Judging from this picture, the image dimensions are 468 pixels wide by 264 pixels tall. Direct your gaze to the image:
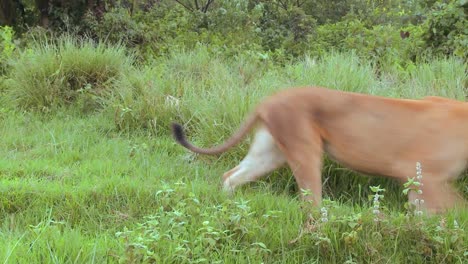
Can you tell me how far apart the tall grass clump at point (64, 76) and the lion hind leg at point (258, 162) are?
332 cm

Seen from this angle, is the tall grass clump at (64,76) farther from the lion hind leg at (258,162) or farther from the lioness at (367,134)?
the lioness at (367,134)

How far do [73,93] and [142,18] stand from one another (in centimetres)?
690

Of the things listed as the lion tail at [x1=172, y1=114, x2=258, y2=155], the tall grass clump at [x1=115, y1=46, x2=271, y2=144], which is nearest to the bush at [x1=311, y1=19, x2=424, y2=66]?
the tall grass clump at [x1=115, y1=46, x2=271, y2=144]

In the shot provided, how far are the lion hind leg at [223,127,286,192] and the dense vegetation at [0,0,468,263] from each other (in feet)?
0.31

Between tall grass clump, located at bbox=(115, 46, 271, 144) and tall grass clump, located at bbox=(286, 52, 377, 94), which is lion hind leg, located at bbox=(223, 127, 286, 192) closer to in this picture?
tall grass clump, located at bbox=(115, 46, 271, 144)

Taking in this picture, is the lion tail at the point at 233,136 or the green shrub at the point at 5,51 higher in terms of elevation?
the lion tail at the point at 233,136

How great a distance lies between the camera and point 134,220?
15.0 feet

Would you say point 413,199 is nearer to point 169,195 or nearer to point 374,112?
point 374,112

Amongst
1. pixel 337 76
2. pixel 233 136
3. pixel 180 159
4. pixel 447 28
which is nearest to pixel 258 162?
pixel 233 136

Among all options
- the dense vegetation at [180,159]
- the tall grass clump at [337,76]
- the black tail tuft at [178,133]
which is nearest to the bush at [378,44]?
the dense vegetation at [180,159]

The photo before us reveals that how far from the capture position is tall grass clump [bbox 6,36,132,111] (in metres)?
8.27

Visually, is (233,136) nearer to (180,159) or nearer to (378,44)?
(180,159)

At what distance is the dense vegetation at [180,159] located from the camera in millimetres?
3998

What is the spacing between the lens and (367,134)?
4762 millimetres
